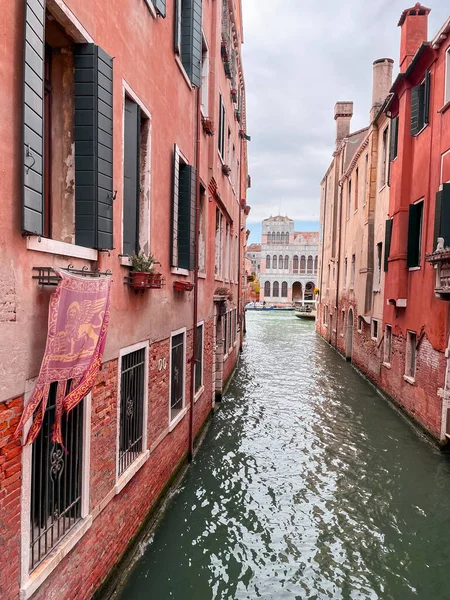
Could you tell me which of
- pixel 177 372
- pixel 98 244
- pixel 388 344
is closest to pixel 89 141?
pixel 98 244

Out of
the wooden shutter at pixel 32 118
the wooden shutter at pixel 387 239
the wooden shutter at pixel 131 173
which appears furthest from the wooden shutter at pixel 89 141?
the wooden shutter at pixel 387 239

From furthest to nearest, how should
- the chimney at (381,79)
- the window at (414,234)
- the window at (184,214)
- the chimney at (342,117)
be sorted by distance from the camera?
1. the chimney at (342,117)
2. the chimney at (381,79)
3. the window at (414,234)
4. the window at (184,214)

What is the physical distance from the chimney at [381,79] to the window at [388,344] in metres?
9.65

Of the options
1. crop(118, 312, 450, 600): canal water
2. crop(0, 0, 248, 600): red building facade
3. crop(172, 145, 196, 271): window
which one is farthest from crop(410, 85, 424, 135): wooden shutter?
crop(118, 312, 450, 600): canal water

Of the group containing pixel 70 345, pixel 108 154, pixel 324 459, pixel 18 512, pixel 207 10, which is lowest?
pixel 324 459

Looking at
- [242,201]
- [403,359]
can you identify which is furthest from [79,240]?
[242,201]

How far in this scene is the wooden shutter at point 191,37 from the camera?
653 centimetres

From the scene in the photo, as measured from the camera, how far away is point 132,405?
5.08 metres

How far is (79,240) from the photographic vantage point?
11.9 ft

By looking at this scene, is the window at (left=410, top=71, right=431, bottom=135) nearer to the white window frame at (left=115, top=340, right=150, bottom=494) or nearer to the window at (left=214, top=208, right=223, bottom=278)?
the window at (left=214, top=208, right=223, bottom=278)

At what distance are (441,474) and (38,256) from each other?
762 centimetres

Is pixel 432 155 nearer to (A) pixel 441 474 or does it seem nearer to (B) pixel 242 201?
(A) pixel 441 474

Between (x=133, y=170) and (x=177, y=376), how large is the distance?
355 cm

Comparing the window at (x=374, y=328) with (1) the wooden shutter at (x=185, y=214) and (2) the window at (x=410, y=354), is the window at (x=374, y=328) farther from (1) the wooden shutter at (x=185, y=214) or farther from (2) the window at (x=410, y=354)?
(1) the wooden shutter at (x=185, y=214)
